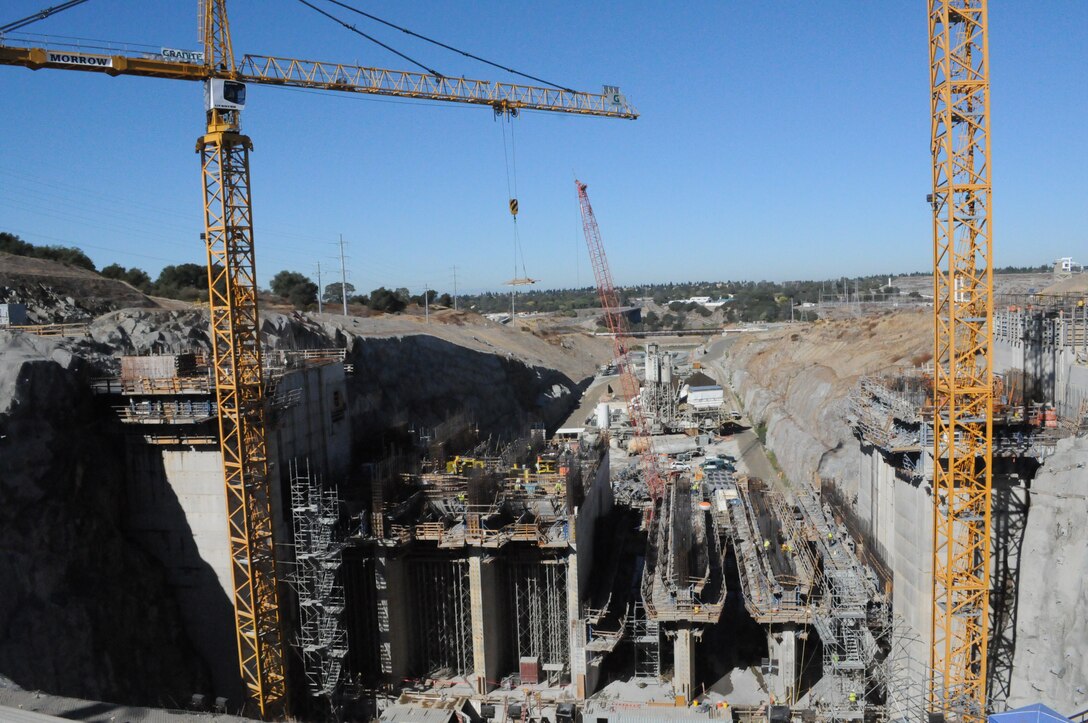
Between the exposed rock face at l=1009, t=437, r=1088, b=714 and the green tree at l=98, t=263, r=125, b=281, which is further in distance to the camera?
the green tree at l=98, t=263, r=125, b=281

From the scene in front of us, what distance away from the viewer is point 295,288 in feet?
318

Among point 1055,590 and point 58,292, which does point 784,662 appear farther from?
point 58,292

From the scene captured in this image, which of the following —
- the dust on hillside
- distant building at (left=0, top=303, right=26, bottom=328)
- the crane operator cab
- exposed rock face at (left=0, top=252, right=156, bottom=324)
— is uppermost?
the crane operator cab

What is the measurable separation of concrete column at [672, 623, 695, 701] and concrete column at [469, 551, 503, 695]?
20.0 ft

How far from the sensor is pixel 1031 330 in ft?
98.6

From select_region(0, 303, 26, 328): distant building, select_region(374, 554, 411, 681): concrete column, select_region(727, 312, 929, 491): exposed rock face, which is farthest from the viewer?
select_region(727, 312, 929, 491): exposed rock face

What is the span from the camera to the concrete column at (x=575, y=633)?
2536 centimetres

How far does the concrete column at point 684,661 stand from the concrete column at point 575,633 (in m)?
2.86

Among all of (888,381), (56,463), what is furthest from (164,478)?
(888,381)

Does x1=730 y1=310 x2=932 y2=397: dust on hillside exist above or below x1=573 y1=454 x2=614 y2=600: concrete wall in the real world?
above

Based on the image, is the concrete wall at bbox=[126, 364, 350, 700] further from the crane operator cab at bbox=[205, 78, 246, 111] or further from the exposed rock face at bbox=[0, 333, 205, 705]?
the crane operator cab at bbox=[205, 78, 246, 111]

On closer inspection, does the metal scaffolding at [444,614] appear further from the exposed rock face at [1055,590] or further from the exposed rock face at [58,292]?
the exposed rock face at [58,292]

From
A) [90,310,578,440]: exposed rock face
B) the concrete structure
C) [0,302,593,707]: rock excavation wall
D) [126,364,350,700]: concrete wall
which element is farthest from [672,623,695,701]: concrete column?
[90,310,578,440]: exposed rock face

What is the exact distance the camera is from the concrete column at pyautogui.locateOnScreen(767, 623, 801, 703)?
981 inches
